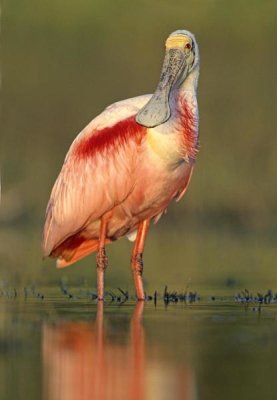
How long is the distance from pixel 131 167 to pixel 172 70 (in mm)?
874

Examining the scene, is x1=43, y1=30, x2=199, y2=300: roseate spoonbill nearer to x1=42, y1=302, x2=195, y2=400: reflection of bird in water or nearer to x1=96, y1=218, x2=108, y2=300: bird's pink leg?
x1=96, y1=218, x2=108, y2=300: bird's pink leg

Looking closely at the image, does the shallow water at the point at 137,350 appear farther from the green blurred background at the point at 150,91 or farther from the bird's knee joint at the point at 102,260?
the green blurred background at the point at 150,91

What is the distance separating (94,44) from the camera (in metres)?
34.4

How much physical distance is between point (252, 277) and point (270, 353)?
581 cm

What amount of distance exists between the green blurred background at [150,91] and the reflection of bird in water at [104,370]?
4770 mm

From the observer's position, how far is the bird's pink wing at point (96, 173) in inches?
558

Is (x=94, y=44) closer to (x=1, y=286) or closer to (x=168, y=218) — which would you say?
(x=168, y=218)

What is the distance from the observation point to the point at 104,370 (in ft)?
31.0

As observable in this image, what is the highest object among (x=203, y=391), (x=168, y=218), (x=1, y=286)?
(x=168, y=218)

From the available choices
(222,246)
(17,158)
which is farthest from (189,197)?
(222,246)

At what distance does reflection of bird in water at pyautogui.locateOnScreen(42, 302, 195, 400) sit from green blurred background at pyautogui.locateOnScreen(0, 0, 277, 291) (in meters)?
4.77

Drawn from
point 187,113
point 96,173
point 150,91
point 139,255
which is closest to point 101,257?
point 139,255

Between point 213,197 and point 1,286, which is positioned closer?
point 1,286

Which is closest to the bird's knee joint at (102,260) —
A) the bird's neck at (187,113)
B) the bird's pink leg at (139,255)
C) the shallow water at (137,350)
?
the bird's pink leg at (139,255)
